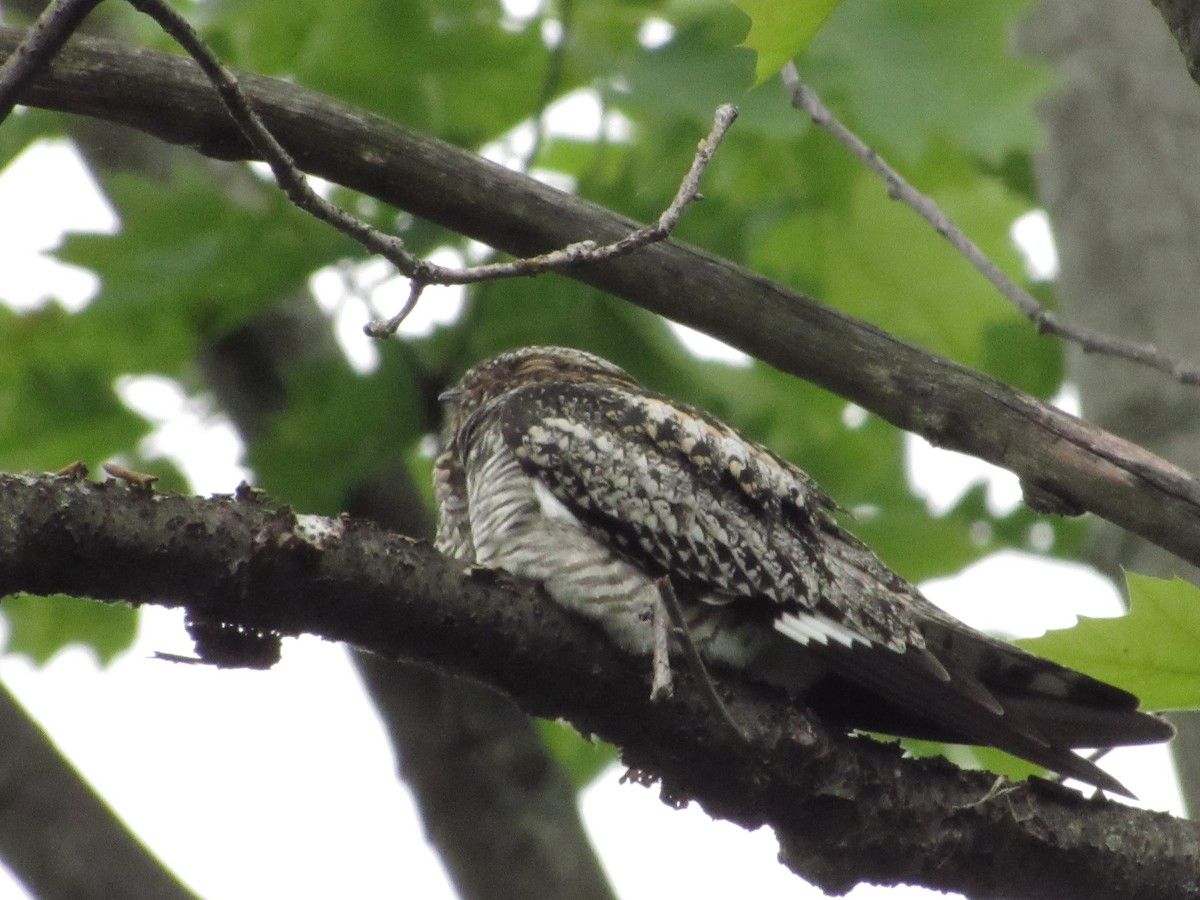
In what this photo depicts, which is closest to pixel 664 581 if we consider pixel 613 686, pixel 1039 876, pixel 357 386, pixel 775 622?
pixel 613 686

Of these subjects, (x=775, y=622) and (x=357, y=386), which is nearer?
(x=775, y=622)

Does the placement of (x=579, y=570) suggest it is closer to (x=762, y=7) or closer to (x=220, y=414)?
(x=762, y=7)

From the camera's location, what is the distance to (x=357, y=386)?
3.82 meters

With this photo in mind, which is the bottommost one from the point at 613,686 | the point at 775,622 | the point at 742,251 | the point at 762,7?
the point at 613,686

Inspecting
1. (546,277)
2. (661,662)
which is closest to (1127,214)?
(546,277)

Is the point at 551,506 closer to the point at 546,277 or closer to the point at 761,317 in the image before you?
the point at 761,317

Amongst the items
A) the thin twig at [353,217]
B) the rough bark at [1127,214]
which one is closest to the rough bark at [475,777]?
the rough bark at [1127,214]

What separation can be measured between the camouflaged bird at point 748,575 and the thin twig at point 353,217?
625 mm

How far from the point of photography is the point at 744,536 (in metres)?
2.79

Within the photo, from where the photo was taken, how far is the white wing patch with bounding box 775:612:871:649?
8.52 ft

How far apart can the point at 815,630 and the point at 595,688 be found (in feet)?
1.86

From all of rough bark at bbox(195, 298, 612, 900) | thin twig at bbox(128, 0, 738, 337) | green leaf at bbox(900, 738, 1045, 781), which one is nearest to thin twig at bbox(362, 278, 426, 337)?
thin twig at bbox(128, 0, 738, 337)

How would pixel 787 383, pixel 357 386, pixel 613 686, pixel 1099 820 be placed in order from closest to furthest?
pixel 613 686, pixel 1099 820, pixel 357 386, pixel 787 383

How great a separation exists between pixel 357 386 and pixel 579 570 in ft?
4.57
